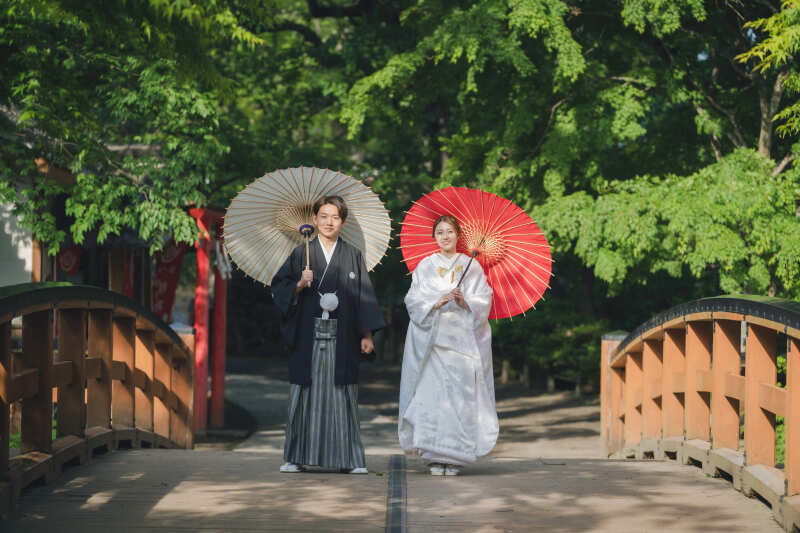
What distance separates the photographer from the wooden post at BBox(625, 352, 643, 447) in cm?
812

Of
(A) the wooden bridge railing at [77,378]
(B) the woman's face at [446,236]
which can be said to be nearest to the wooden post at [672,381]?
(B) the woman's face at [446,236]

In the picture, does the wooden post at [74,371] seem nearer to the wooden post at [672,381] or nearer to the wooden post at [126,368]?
the wooden post at [126,368]

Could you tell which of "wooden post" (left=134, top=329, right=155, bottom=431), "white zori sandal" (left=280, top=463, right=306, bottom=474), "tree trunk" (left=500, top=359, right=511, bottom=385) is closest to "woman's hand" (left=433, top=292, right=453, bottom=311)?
"white zori sandal" (left=280, top=463, right=306, bottom=474)

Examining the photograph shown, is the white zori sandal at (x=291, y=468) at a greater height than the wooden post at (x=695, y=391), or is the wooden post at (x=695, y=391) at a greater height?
the wooden post at (x=695, y=391)

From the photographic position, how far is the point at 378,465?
6.03 meters

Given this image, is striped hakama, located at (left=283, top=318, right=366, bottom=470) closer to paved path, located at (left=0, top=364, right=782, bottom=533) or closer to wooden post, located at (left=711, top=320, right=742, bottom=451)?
paved path, located at (left=0, top=364, right=782, bottom=533)

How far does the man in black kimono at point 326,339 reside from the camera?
5695 millimetres

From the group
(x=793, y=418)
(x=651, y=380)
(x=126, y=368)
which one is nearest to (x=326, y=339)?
(x=126, y=368)

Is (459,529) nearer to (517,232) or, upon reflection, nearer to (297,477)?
(297,477)

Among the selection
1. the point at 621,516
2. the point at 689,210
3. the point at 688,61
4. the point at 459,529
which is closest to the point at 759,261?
the point at 689,210

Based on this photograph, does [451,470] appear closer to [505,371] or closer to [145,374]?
[145,374]

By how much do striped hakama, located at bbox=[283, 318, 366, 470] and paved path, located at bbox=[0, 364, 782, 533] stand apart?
14 cm

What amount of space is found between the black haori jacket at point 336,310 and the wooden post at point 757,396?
2186mm

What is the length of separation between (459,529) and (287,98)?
1271 cm
